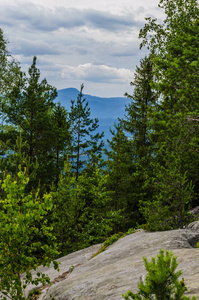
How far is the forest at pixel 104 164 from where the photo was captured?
6.44 meters

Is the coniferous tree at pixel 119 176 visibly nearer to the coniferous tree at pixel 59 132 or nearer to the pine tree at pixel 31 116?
the pine tree at pixel 31 116

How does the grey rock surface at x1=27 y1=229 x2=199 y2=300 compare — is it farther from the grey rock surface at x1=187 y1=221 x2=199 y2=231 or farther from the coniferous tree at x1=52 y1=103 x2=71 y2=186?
the coniferous tree at x1=52 y1=103 x2=71 y2=186

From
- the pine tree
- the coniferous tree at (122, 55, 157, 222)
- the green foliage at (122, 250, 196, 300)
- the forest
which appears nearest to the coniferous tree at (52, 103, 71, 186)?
the forest

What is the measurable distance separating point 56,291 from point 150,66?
75.6ft

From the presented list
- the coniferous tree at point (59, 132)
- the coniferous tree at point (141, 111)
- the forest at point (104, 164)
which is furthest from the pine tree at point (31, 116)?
the coniferous tree at point (141, 111)

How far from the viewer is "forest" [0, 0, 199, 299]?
6.44 m

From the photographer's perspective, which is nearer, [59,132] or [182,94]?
[182,94]

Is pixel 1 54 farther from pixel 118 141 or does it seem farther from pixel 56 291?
pixel 56 291

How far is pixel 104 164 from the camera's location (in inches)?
994

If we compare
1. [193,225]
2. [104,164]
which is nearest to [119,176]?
[104,164]

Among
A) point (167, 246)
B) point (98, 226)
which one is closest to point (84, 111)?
point (98, 226)

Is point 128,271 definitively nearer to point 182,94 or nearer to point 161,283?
point 161,283

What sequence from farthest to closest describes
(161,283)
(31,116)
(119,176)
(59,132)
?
(59,132), (31,116), (119,176), (161,283)

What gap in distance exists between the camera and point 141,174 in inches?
876
